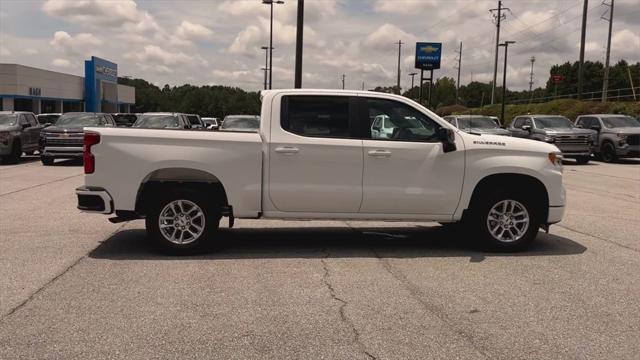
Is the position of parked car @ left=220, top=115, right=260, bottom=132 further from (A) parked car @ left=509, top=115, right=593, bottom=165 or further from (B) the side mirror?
(B) the side mirror

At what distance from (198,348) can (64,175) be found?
46.1 feet

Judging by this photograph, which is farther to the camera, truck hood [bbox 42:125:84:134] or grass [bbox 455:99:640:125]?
grass [bbox 455:99:640:125]

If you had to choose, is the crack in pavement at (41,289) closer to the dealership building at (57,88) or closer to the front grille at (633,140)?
the front grille at (633,140)

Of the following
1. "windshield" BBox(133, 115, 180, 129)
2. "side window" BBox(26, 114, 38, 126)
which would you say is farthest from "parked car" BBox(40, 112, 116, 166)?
"side window" BBox(26, 114, 38, 126)

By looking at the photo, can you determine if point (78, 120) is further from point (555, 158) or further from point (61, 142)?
point (555, 158)

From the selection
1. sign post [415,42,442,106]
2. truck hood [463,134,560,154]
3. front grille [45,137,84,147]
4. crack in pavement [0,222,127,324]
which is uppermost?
sign post [415,42,442,106]

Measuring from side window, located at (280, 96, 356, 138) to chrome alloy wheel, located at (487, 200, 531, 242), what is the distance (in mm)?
2057

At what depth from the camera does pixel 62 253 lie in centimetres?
697

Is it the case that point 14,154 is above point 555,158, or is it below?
below

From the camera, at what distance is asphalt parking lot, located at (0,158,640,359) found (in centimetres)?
425

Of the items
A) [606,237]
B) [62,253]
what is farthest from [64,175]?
[606,237]

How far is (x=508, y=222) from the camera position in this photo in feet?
23.8

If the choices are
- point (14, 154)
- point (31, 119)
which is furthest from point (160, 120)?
point (31, 119)

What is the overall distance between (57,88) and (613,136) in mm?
51250
